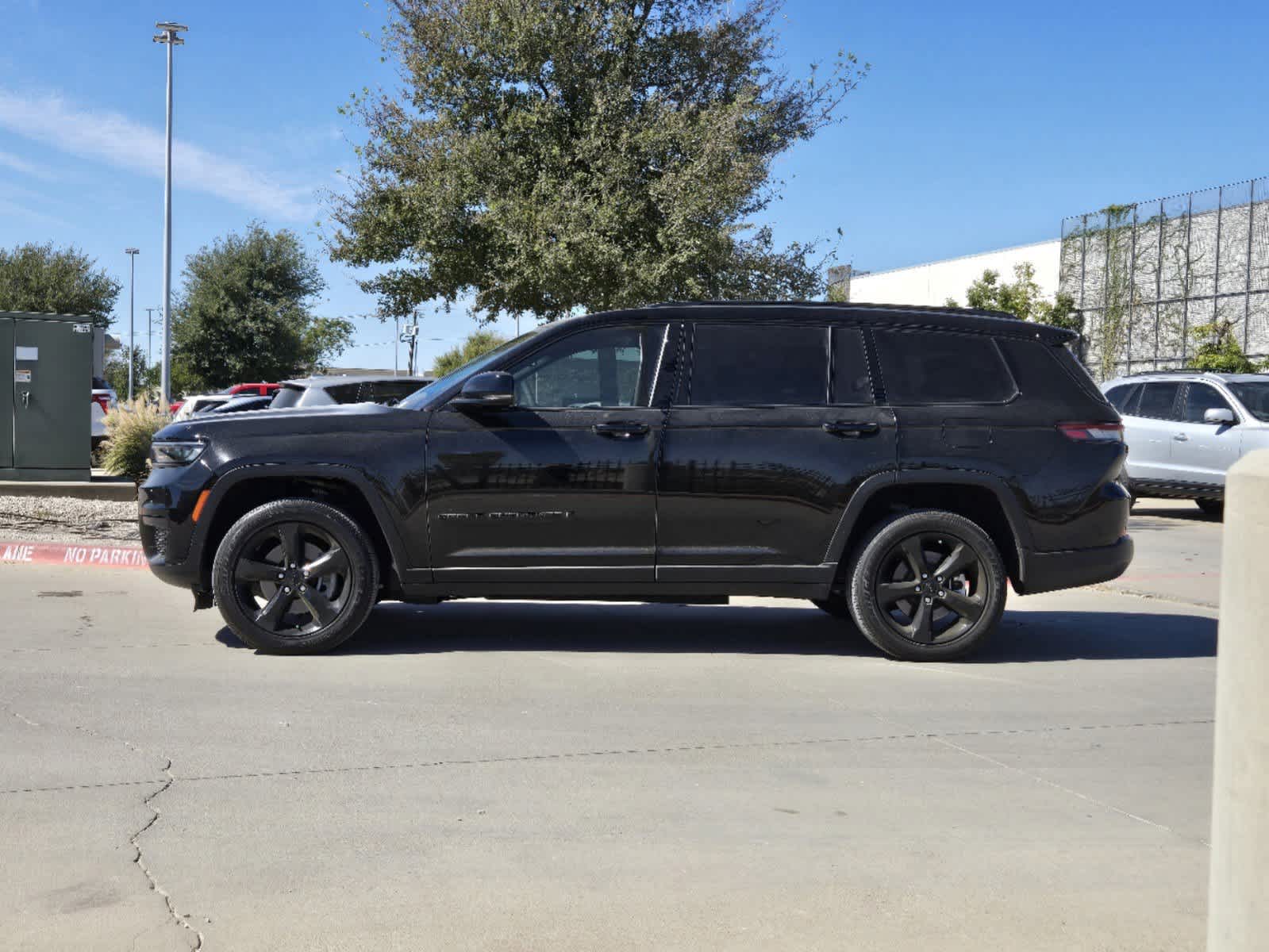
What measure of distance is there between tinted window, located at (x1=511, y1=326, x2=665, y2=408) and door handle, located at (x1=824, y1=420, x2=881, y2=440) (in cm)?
102

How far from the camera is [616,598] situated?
7.31 meters

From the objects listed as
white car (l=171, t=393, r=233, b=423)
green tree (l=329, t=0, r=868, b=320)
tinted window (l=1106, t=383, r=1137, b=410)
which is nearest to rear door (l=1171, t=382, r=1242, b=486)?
tinted window (l=1106, t=383, r=1137, b=410)

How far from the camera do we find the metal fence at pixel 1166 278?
35.9 meters

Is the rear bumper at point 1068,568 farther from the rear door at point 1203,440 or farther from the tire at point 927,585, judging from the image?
the rear door at point 1203,440

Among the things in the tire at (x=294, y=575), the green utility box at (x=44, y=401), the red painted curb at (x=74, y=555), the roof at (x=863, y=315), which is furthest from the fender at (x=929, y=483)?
the green utility box at (x=44, y=401)

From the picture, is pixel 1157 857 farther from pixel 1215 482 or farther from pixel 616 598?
pixel 1215 482

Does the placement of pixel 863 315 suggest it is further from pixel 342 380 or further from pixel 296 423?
pixel 342 380

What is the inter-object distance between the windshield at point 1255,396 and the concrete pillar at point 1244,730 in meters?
16.0

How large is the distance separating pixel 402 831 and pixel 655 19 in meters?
17.6

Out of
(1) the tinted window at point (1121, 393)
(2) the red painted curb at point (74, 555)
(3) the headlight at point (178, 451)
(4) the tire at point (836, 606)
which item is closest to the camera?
(3) the headlight at point (178, 451)

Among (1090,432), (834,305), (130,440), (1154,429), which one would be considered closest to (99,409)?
(130,440)

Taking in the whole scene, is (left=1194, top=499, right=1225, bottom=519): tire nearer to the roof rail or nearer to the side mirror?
the roof rail

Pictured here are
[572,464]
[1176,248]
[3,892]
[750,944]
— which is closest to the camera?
[750,944]

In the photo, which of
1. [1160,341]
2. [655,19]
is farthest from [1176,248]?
[655,19]
